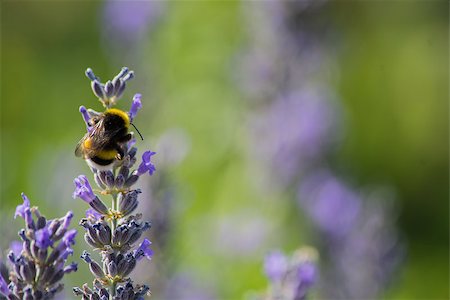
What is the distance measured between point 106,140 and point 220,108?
6095 mm

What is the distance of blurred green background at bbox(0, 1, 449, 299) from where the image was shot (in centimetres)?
667

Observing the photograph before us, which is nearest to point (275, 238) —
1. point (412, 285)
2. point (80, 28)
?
point (412, 285)

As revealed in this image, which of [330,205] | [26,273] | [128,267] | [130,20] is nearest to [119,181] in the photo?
[128,267]

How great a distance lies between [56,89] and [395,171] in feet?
13.4

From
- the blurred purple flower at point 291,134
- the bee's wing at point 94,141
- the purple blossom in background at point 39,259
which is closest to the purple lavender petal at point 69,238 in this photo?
the purple blossom in background at point 39,259

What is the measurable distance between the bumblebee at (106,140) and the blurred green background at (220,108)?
3065mm

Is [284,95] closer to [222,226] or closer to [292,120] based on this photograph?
[292,120]

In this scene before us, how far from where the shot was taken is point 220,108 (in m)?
8.61

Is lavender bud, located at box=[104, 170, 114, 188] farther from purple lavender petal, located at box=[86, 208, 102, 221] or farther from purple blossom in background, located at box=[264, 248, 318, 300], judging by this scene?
purple blossom in background, located at box=[264, 248, 318, 300]

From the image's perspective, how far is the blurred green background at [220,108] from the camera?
6.67m

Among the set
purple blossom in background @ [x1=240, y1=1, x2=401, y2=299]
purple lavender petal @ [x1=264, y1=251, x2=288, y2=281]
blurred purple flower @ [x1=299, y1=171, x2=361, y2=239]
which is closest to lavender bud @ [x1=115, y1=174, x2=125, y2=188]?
purple lavender petal @ [x1=264, y1=251, x2=288, y2=281]

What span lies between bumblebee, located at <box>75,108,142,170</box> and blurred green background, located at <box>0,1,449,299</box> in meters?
3.06

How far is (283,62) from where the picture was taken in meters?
6.45

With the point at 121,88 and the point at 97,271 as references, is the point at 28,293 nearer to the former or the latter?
the point at 97,271
